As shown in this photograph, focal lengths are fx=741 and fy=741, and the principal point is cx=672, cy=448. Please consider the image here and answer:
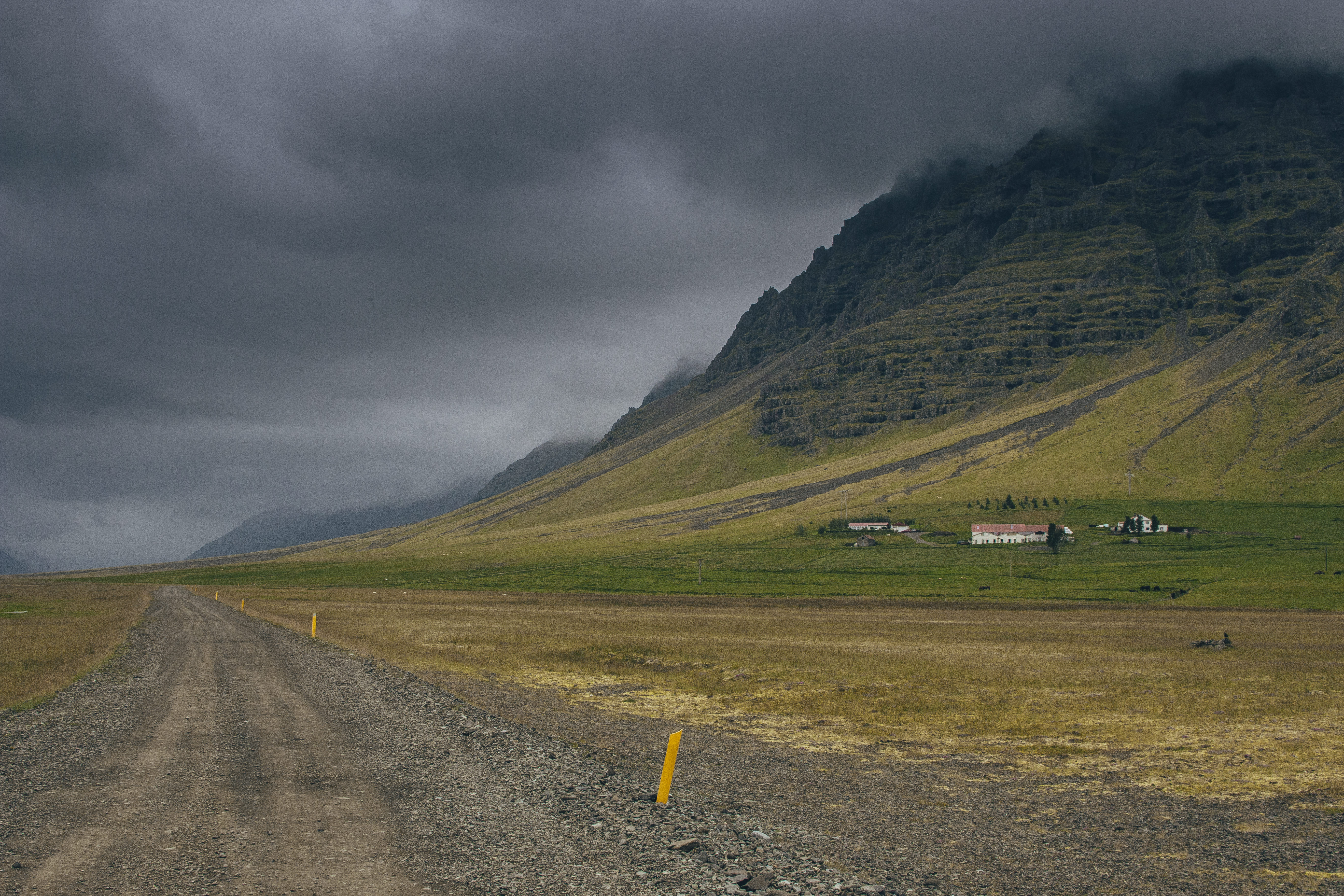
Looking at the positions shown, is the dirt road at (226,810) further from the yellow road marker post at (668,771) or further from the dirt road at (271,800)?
the yellow road marker post at (668,771)

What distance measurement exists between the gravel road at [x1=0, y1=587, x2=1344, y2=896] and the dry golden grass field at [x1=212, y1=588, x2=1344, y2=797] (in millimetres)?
2635

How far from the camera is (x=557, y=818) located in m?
13.6

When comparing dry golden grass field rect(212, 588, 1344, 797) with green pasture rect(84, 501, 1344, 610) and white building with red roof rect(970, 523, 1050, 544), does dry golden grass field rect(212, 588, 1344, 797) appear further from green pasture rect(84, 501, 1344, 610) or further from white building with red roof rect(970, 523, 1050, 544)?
white building with red roof rect(970, 523, 1050, 544)

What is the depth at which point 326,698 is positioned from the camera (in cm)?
2559

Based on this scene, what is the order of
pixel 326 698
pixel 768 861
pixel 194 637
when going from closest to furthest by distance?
pixel 768 861 → pixel 326 698 → pixel 194 637

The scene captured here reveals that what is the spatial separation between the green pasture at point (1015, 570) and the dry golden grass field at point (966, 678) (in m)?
28.7

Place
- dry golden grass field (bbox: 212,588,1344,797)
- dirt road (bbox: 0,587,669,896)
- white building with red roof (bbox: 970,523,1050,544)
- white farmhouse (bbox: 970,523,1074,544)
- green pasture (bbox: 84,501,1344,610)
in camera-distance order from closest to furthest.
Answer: dirt road (bbox: 0,587,669,896), dry golden grass field (bbox: 212,588,1344,797), green pasture (bbox: 84,501,1344,610), white farmhouse (bbox: 970,523,1074,544), white building with red roof (bbox: 970,523,1050,544)

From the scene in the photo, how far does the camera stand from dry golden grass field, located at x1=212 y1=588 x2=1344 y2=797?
20578 mm

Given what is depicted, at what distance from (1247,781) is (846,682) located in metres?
16.3

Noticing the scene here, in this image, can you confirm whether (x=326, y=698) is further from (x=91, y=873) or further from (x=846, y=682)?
(x=846, y=682)

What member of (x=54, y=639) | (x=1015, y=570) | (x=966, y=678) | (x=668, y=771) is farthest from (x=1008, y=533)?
(x=668, y=771)

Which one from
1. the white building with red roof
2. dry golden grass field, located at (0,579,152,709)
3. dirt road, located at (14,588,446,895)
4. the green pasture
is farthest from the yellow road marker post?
the white building with red roof

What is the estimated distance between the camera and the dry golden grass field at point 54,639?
2798cm

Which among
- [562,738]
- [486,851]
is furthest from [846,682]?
[486,851]
